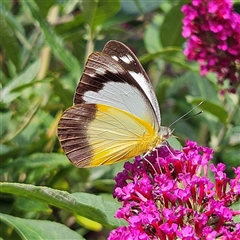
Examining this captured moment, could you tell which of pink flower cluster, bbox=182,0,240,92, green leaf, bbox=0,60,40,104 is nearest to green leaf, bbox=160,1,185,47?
pink flower cluster, bbox=182,0,240,92

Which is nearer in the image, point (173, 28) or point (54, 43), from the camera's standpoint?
point (54, 43)

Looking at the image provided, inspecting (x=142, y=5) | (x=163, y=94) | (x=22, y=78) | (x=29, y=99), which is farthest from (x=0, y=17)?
(x=163, y=94)

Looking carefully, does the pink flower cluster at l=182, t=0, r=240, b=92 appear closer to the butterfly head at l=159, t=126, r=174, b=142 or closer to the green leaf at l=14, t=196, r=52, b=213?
the butterfly head at l=159, t=126, r=174, b=142

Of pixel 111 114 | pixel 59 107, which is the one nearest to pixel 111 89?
pixel 111 114

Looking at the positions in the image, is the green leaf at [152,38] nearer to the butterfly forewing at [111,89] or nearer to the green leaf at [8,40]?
the green leaf at [8,40]

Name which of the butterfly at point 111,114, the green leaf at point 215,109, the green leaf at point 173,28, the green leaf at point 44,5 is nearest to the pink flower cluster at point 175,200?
the butterfly at point 111,114

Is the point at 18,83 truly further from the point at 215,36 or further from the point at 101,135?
the point at 215,36
